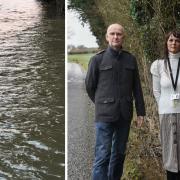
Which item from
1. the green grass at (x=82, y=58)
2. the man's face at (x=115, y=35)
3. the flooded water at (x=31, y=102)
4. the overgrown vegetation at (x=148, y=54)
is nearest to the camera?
the man's face at (x=115, y=35)

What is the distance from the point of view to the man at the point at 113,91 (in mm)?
4594

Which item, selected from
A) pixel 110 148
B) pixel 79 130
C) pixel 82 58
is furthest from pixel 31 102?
pixel 110 148

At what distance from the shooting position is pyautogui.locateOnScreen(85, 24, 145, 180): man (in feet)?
15.1

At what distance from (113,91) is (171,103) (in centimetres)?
50

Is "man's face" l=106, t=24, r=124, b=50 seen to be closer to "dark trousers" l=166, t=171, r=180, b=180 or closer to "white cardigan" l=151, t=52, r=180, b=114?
"white cardigan" l=151, t=52, r=180, b=114

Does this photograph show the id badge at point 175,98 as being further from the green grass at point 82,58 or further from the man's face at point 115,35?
the green grass at point 82,58

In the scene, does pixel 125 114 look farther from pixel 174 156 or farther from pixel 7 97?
pixel 7 97

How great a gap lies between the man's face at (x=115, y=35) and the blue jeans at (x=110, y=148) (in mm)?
677

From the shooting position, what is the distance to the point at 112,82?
4.59 meters

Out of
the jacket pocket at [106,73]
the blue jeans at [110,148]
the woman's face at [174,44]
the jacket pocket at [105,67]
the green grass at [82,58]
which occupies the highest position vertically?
the green grass at [82,58]

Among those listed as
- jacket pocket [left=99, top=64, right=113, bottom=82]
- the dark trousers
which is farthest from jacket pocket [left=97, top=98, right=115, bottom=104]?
the dark trousers

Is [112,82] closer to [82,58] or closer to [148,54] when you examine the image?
[148,54]

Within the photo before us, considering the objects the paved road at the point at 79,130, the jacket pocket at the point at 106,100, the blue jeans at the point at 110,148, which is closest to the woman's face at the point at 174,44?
the jacket pocket at the point at 106,100

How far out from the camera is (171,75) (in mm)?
4441
